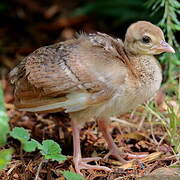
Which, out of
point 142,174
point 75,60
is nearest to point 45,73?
point 75,60

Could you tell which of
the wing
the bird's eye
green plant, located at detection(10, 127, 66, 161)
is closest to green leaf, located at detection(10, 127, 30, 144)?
green plant, located at detection(10, 127, 66, 161)

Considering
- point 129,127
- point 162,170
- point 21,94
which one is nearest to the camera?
point 162,170

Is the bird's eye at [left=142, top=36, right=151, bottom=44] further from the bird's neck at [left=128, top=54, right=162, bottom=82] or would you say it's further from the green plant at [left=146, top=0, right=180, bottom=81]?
the green plant at [left=146, top=0, right=180, bottom=81]

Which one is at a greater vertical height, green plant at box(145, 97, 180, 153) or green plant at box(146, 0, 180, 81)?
green plant at box(146, 0, 180, 81)

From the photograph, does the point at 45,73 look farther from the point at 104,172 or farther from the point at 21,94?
the point at 104,172

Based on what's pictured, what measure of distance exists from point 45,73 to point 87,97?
11.4 inches

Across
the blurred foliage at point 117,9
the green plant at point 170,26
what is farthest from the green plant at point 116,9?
the green plant at point 170,26

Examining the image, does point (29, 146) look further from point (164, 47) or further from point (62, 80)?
point (164, 47)

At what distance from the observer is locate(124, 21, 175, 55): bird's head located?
2.74 meters

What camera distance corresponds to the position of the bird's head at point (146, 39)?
2.74 m

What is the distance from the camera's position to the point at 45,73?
275cm

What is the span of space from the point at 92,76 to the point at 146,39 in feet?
1.28

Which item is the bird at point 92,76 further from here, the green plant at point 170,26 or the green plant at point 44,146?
the green plant at point 170,26

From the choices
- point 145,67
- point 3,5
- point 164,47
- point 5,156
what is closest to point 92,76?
point 145,67
